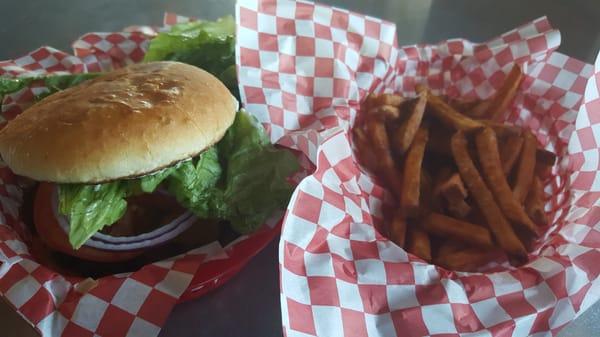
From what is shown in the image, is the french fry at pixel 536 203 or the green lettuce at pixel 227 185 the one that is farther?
the french fry at pixel 536 203

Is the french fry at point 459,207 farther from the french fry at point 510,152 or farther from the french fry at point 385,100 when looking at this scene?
the french fry at point 385,100

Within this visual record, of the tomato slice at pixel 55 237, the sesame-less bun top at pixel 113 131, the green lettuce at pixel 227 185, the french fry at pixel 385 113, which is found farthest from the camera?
the french fry at pixel 385 113

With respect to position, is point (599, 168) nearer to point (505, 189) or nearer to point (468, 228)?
point (505, 189)

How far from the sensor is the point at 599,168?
4.91 ft

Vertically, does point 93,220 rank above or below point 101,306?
above

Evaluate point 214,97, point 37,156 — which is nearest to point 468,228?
point 214,97

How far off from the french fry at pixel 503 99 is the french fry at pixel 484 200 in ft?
0.63

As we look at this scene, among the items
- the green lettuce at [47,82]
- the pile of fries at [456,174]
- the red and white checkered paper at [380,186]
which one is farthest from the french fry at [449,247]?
the green lettuce at [47,82]

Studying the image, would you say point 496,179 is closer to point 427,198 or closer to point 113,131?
point 427,198

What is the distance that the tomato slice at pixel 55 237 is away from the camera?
1.40 metres

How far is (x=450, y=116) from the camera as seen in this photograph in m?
1.61

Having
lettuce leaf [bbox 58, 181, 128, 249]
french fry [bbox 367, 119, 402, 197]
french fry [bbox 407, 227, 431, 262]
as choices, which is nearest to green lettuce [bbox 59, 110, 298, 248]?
lettuce leaf [bbox 58, 181, 128, 249]

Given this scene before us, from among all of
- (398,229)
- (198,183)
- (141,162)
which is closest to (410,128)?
(398,229)

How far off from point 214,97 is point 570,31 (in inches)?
76.1
